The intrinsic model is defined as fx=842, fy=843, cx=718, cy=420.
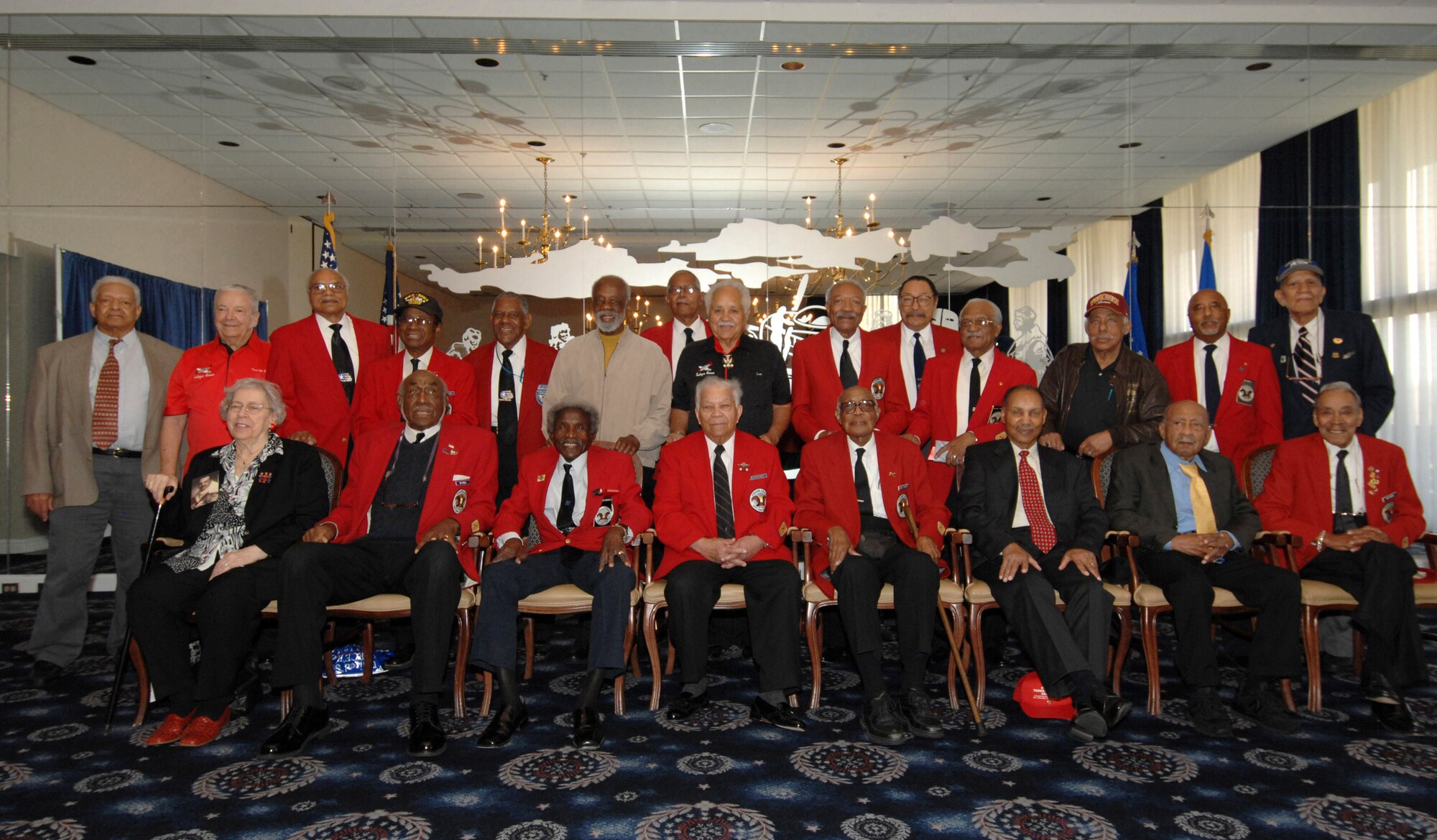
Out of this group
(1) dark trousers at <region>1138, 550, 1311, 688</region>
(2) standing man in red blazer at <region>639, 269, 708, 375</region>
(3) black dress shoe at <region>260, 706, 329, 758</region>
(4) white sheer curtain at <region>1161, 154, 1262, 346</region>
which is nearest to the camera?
(3) black dress shoe at <region>260, 706, 329, 758</region>

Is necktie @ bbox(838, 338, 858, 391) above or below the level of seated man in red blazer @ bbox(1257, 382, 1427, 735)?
above

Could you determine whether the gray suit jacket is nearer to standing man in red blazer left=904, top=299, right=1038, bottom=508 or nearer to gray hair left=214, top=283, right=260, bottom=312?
gray hair left=214, top=283, right=260, bottom=312

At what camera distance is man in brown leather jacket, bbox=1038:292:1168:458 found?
157 inches

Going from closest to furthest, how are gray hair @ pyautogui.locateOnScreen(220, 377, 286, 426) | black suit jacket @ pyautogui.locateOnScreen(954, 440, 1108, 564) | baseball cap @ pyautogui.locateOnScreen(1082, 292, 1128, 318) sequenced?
1. gray hair @ pyautogui.locateOnScreen(220, 377, 286, 426)
2. black suit jacket @ pyautogui.locateOnScreen(954, 440, 1108, 564)
3. baseball cap @ pyautogui.locateOnScreen(1082, 292, 1128, 318)

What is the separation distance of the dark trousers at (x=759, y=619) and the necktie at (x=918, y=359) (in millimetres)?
1649

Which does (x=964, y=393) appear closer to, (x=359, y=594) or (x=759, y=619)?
(x=759, y=619)

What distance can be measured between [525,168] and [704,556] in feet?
17.1

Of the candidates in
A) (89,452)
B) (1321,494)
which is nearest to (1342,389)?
(1321,494)

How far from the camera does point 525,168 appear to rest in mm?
7613

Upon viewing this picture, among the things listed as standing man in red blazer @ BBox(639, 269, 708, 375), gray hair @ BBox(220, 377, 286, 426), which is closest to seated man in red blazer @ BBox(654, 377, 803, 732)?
standing man in red blazer @ BBox(639, 269, 708, 375)

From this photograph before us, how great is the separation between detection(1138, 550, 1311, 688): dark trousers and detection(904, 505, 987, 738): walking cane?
83cm

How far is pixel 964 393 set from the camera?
14.0 ft

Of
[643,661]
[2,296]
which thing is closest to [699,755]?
[643,661]

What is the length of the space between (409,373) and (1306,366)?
184 inches
